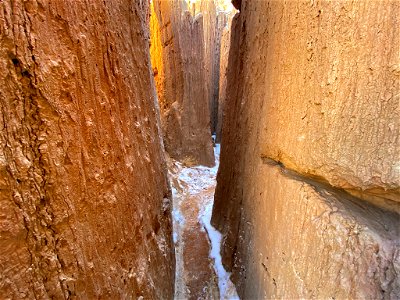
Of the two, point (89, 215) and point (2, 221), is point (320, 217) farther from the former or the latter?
point (2, 221)

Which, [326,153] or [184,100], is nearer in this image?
[326,153]

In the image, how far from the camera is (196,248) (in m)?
3.22

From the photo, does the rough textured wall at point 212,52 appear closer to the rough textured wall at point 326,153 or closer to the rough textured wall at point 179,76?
the rough textured wall at point 179,76

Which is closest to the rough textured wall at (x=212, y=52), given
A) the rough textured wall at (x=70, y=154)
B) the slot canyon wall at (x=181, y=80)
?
the slot canyon wall at (x=181, y=80)

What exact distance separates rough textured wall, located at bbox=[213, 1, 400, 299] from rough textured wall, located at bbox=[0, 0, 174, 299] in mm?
1010

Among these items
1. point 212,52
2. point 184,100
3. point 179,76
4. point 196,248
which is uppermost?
point 212,52

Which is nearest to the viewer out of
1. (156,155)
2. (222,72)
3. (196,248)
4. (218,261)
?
(156,155)

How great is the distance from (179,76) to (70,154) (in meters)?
→ 5.53

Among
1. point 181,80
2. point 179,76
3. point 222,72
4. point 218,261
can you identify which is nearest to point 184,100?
point 181,80

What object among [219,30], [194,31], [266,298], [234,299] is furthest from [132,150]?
[219,30]

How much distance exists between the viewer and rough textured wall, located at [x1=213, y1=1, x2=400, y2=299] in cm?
95

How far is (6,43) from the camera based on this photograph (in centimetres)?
103

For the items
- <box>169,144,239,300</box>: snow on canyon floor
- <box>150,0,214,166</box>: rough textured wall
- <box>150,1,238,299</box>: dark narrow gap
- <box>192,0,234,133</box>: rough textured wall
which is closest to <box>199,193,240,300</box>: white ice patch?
<box>169,144,239,300</box>: snow on canyon floor

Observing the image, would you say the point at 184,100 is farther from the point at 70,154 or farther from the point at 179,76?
the point at 70,154
